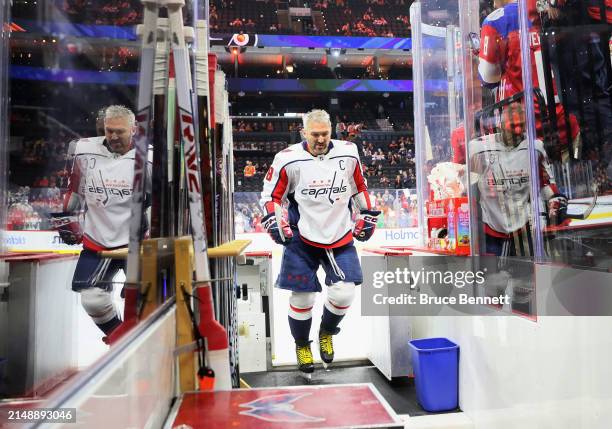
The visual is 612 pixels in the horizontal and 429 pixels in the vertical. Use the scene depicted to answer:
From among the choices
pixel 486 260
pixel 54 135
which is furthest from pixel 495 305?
pixel 54 135

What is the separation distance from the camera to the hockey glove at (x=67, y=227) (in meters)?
0.87

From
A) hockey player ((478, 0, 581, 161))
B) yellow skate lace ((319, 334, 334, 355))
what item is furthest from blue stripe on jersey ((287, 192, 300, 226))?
hockey player ((478, 0, 581, 161))

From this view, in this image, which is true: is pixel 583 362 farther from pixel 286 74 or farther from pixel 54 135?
pixel 286 74

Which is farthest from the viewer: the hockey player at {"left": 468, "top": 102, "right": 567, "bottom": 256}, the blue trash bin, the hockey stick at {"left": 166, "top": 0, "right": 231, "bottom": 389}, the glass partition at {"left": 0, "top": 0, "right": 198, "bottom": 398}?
the blue trash bin

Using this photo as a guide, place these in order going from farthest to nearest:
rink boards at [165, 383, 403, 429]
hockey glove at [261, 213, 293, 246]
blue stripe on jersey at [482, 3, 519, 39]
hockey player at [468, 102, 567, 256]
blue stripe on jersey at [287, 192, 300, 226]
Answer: blue stripe on jersey at [287, 192, 300, 226] < hockey glove at [261, 213, 293, 246] < blue stripe on jersey at [482, 3, 519, 39] < hockey player at [468, 102, 567, 256] < rink boards at [165, 383, 403, 429]

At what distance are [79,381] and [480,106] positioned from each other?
2.33 m

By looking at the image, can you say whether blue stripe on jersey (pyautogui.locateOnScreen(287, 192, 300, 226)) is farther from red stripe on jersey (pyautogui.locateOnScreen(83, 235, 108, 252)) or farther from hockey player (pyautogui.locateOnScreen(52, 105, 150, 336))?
red stripe on jersey (pyautogui.locateOnScreen(83, 235, 108, 252))

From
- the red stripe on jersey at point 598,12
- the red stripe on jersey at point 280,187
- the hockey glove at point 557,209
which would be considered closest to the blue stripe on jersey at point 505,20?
the red stripe on jersey at point 598,12

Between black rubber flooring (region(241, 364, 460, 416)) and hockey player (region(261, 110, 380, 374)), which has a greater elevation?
hockey player (region(261, 110, 380, 374))

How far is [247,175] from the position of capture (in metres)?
11.2

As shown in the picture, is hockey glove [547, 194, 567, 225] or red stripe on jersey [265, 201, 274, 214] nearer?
hockey glove [547, 194, 567, 225]

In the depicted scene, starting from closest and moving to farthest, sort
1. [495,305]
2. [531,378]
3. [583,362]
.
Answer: [583,362] < [531,378] < [495,305]

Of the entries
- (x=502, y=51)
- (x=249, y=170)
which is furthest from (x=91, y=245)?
(x=249, y=170)

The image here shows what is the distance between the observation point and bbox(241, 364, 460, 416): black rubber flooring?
2.89m
